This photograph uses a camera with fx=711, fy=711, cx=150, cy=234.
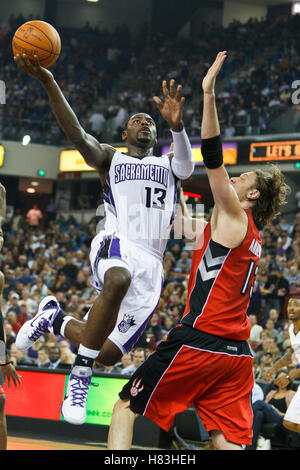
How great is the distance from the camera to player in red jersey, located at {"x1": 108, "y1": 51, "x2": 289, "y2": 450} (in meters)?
4.81

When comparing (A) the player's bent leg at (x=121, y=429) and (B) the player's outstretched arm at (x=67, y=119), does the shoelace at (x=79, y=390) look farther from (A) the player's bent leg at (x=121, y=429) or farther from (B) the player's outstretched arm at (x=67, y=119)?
(B) the player's outstretched arm at (x=67, y=119)

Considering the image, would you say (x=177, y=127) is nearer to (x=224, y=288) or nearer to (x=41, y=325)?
(x=224, y=288)

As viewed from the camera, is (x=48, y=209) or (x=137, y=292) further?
(x=48, y=209)

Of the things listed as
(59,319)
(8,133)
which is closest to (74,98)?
(8,133)

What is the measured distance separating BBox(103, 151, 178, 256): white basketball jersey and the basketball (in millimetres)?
988

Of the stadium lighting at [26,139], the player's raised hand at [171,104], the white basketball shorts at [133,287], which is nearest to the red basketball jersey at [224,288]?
the white basketball shorts at [133,287]

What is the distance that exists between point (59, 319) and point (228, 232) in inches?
74.8

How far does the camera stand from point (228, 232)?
4828 millimetres

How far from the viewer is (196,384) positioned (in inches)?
190

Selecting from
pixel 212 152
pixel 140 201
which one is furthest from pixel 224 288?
pixel 140 201

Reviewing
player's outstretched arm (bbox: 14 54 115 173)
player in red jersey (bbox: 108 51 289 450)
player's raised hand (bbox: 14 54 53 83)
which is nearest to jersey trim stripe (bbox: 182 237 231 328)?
player in red jersey (bbox: 108 51 289 450)

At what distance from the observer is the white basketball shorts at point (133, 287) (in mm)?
5723
